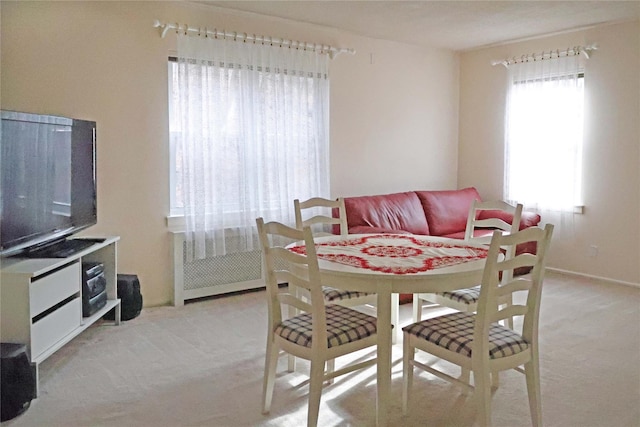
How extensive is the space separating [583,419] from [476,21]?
3609 mm

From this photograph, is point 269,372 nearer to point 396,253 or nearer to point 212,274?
point 396,253

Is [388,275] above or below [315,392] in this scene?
above

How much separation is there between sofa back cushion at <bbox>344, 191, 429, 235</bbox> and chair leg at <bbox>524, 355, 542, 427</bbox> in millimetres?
2629

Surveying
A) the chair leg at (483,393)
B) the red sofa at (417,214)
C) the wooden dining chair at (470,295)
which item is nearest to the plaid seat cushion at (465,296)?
the wooden dining chair at (470,295)

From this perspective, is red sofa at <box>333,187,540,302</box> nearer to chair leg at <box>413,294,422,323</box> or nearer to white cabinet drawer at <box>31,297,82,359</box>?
chair leg at <box>413,294,422,323</box>

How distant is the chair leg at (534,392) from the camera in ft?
8.07

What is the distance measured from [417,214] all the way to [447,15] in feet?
6.10

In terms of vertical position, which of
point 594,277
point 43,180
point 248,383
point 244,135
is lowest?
point 248,383

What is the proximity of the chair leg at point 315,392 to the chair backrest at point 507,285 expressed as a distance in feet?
2.08

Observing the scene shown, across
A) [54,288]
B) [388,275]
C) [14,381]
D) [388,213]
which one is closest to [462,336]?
[388,275]

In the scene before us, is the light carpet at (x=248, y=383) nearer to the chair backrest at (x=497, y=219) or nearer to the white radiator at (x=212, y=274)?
the white radiator at (x=212, y=274)

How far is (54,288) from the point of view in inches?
121

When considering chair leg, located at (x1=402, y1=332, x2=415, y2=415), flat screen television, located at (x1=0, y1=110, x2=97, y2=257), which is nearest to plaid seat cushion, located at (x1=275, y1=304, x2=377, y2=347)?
chair leg, located at (x1=402, y1=332, x2=415, y2=415)

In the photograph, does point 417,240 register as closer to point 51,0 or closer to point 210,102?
point 210,102
